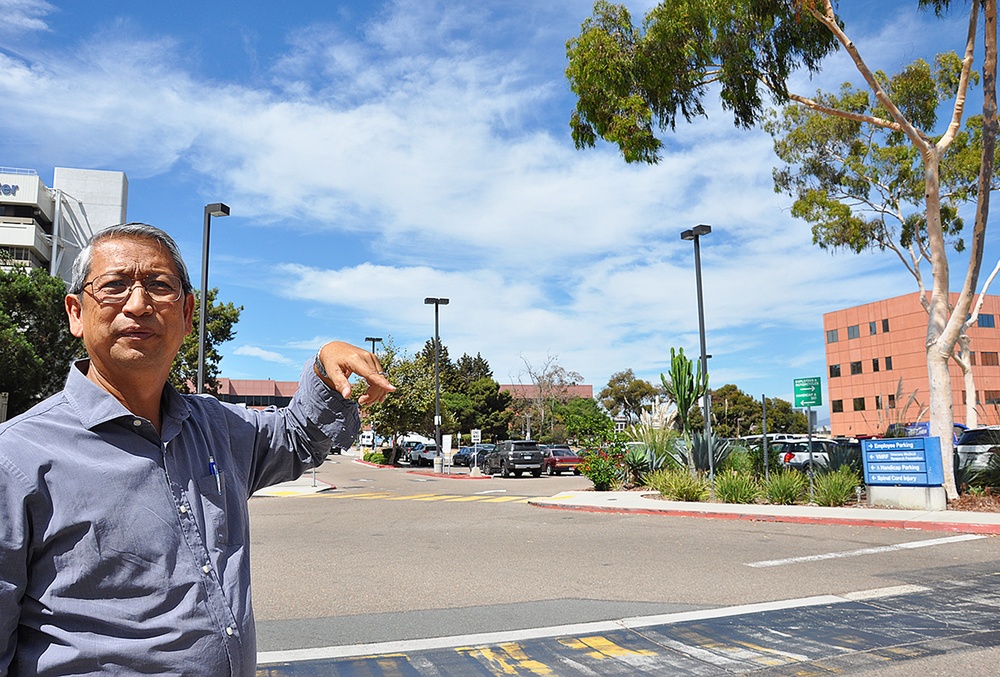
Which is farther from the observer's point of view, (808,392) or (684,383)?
(684,383)

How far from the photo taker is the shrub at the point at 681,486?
1830 cm

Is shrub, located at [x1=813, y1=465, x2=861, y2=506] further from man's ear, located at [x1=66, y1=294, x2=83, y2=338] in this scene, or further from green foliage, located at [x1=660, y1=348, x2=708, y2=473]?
man's ear, located at [x1=66, y1=294, x2=83, y2=338]

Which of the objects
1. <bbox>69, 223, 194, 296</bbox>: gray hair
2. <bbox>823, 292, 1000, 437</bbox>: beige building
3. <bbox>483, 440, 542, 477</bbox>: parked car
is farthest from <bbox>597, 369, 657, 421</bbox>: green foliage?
<bbox>69, 223, 194, 296</bbox>: gray hair

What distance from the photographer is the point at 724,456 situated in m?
20.3

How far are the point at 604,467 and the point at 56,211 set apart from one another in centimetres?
4656

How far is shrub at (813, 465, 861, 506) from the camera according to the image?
53.1ft

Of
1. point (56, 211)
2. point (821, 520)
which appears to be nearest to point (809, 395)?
point (821, 520)

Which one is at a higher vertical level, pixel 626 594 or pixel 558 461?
pixel 558 461

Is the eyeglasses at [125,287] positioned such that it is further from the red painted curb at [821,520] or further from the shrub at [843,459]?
the shrub at [843,459]

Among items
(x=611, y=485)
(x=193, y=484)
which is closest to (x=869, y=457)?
(x=611, y=485)

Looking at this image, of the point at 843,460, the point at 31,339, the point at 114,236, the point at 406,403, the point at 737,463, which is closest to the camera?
the point at 114,236

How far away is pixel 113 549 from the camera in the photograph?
5.93ft

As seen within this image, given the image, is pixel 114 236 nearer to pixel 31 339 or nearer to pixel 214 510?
pixel 214 510

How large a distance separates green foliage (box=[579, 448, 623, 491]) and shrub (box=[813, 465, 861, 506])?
6.46 meters
